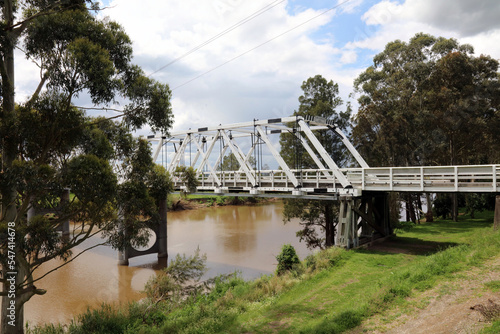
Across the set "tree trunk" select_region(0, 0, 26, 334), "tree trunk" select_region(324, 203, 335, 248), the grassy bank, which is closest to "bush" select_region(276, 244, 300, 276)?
the grassy bank

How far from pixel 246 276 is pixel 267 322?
10036 mm

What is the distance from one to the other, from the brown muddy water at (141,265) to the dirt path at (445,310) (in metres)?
11.3

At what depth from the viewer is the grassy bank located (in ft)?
28.0

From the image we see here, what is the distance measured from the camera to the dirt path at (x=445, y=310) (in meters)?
6.86

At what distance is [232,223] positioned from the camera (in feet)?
130

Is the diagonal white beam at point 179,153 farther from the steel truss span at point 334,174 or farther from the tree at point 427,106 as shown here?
the tree at point 427,106

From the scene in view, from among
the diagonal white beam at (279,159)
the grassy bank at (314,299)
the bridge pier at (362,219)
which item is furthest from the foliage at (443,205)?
the diagonal white beam at (279,159)

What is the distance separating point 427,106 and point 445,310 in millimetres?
21234

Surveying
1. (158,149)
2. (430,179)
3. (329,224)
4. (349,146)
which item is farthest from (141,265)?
(430,179)

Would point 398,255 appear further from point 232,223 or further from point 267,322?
point 232,223

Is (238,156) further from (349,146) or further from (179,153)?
(179,153)

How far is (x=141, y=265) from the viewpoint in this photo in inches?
909

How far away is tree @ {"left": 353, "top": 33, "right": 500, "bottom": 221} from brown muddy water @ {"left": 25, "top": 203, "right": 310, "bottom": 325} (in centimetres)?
1100

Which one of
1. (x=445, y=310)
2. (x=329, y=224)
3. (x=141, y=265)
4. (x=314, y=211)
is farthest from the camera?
(x=314, y=211)
